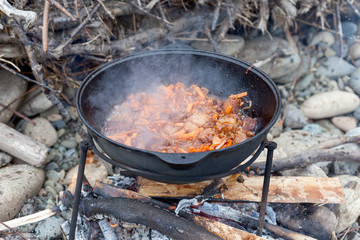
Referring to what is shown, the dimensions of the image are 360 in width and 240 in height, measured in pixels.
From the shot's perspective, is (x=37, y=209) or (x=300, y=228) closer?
(x=300, y=228)

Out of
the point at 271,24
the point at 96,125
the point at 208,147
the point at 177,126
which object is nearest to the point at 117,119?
the point at 96,125

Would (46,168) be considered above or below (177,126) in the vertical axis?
below

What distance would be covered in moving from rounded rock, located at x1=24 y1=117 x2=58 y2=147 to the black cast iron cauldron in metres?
1.69

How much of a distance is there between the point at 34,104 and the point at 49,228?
74.5 inches

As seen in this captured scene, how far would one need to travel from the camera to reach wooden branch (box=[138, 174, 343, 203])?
9.91ft

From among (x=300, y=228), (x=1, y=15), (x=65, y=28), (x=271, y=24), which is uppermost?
(x=1, y=15)

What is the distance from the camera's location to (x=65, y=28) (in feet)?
13.8

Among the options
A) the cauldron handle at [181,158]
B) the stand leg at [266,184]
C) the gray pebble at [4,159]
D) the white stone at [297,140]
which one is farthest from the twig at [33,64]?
the white stone at [297,140]

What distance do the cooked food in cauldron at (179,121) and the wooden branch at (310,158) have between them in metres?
0.77

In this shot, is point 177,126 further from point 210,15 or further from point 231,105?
point 210,15

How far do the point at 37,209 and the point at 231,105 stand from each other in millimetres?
2442

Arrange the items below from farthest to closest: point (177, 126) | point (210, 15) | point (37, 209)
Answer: point (210, 15), point (37, 209), point (177, 126)

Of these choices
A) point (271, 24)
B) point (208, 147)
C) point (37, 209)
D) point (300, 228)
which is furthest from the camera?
point (271, 24)

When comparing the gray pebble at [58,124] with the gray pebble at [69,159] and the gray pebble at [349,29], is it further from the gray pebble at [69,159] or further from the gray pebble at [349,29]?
the gray pebble at [349,29]
